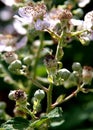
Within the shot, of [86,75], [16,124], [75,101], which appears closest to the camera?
[16,124]

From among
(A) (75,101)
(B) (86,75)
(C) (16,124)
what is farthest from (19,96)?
(A) (75,101)

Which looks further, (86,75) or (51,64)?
(86,75)

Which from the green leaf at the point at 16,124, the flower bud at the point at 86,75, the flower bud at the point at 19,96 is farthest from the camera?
the flower bud at the point at 86,75

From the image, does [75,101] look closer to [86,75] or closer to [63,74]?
[86,75]

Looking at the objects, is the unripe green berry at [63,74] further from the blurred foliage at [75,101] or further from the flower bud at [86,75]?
the blurred foliage at [75,101]

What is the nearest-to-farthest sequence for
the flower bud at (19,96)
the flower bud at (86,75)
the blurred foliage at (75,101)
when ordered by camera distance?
the flower bud at (19,96) → the flower bud at (86,75) → the blurred foliage at (75,101)

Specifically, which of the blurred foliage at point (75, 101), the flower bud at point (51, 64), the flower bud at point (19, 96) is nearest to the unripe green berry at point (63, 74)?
the flower bud at point (51, 64)

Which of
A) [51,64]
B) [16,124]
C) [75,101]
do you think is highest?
[51,64]

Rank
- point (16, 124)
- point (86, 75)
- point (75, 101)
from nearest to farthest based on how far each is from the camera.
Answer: point (16, 124) < point (86, 75) < point (75, 101)
